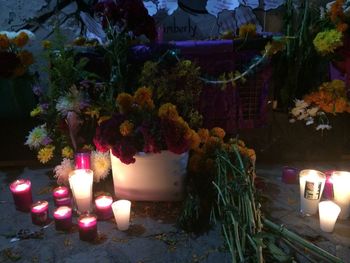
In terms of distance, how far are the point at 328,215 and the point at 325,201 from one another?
0.35 ft

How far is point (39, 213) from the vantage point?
8.93ft

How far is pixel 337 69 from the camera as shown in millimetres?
3953

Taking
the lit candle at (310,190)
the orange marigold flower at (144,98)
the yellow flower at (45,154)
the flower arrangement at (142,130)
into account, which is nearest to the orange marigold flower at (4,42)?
the yellow flower at (45,154)

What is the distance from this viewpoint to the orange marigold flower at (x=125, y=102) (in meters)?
2.87

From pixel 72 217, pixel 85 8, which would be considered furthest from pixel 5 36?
pixel 72 217

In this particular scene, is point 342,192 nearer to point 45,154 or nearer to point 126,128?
point 126,128

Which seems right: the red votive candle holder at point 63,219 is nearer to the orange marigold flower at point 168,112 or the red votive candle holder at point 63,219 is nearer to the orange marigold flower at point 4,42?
the orange marigold flower at point 168,112

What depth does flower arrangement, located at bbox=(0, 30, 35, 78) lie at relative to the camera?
3.76 meters

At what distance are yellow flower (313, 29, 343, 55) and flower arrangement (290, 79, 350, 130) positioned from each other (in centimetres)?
Answer: 34

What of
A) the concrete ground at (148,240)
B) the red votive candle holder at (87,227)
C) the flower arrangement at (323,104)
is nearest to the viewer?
the concrete ground at (148,240)

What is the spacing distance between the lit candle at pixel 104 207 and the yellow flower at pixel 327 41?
2428 mm

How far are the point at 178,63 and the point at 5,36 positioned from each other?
1879mm

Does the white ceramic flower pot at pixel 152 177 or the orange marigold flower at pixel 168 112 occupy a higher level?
the orange marigold flower at pixel 168 112

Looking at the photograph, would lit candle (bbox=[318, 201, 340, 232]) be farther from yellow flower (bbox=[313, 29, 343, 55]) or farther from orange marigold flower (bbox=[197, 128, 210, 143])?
yellow flower (bbox=[313, 29, 343, 55])
